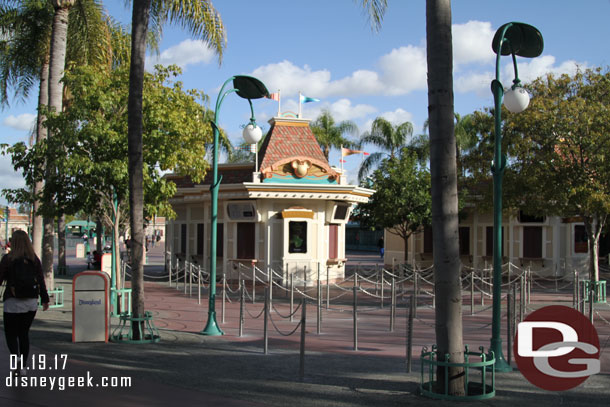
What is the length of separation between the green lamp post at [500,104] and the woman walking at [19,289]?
616 cm

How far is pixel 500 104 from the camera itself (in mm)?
9102

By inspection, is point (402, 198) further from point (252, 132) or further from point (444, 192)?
point (444, 192)

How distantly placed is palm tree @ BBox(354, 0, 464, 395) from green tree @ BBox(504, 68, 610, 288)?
12.0 meters

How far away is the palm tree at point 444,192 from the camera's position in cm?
690

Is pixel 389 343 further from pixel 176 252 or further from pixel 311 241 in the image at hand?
pixel 176 252

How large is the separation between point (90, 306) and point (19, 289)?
3.04m

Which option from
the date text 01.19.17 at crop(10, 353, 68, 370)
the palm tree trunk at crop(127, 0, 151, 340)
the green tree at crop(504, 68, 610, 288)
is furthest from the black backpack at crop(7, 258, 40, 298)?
the green tree at crop(504, 68, 610, 288)

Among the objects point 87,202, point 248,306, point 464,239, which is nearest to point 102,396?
point 87,202

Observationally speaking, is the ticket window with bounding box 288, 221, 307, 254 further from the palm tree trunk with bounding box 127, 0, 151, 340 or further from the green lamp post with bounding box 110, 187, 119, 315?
the palm tree trunk with bounding box 127, 0, 151, 340

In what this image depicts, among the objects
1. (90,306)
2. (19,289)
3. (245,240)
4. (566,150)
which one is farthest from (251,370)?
(245,240)

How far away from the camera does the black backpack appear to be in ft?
24.3

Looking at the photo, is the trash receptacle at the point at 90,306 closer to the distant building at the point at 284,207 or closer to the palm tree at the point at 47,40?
the palm tree at the point at 47,40

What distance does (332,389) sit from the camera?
7492 mm

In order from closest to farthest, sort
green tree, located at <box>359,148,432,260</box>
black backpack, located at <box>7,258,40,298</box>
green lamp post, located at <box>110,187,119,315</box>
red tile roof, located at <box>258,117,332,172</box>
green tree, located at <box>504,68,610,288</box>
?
black backpack, located at <box>7,258,40,298</box>, green lamp post, located at <box>110,187,119,315</box>, green tree, located at <box>504,68,610,288</box>, red tile roof, located at <box>258,117,332,172</box>, green tree, located at <box>359,148,432,260</box>
